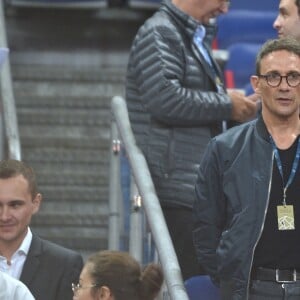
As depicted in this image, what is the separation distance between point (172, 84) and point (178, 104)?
3.6 inches

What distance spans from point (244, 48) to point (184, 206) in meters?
3.61

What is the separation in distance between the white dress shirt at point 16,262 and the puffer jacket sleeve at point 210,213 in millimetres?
658

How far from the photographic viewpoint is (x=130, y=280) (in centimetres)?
520

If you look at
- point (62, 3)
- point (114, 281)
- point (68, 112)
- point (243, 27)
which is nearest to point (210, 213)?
point (114, 281)

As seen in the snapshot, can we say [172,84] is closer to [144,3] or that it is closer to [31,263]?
[31,263]

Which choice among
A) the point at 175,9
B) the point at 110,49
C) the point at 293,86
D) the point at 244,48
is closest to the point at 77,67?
the point at 110,49

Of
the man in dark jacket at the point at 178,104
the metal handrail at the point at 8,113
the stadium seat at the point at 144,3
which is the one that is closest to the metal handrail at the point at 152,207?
the man in dark jacket at the point at 178,104

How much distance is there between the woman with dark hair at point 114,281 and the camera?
5.17m

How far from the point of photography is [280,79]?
17.9 ft

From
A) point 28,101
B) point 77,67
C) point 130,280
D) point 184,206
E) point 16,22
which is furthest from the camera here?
point 16,22

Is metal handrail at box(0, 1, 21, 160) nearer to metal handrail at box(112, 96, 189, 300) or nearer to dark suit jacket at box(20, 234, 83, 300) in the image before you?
metal handrail at box(112, 96, 189, 300)

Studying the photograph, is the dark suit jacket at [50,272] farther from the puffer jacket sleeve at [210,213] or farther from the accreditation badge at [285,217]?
→ the accreditation badge at [285,217]

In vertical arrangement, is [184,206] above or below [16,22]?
below

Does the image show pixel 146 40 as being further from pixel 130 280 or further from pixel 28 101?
pixel 28 101
